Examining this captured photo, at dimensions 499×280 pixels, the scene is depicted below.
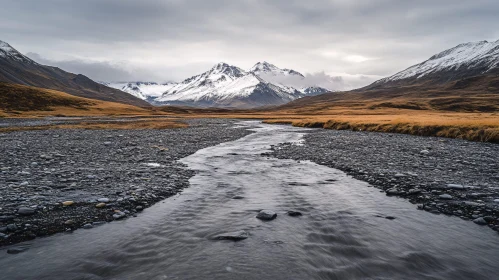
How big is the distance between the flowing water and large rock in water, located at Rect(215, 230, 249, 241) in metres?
0.16

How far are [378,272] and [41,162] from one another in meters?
17.7

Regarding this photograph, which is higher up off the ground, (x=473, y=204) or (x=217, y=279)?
(x=473, y=204)

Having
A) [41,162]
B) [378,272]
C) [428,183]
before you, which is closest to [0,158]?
[41,162]

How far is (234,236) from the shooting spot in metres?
8.44

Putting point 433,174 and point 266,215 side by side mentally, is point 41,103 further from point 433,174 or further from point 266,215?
point 433,174

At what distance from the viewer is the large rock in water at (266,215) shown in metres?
9.82

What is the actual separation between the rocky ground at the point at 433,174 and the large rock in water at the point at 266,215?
5.01 m

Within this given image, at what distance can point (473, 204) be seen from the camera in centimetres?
1047

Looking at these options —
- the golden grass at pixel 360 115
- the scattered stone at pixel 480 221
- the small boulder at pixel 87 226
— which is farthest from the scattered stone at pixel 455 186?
the golden grass at pixel 360 115

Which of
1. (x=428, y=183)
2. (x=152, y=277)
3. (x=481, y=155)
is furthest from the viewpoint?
(x=481, y=155)

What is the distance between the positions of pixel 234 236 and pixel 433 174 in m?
11.5

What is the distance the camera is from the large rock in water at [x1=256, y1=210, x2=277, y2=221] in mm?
9820

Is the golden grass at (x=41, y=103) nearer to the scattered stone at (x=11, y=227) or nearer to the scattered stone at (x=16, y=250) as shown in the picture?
the scattered stone at (x=11, y=227)

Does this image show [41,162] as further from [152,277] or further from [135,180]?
[152,277]
